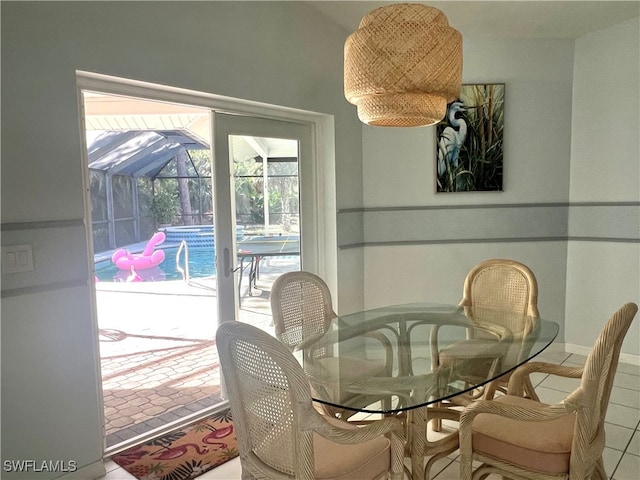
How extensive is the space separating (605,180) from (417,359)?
106 inches

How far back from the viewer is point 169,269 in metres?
8.61

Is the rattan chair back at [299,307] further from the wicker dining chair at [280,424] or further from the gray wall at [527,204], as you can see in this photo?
the gray wall at [527,204]

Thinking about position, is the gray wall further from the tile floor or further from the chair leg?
the chair leg

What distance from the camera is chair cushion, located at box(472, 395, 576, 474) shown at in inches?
62.2

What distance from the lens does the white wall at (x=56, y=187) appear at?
1828 millimetres

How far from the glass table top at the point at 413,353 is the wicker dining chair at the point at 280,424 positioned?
14cm

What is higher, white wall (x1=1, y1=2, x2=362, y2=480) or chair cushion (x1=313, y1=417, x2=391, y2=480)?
white wall (x1=1, y1=2, x2=362, y2=480)

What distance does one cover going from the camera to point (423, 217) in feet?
12.5

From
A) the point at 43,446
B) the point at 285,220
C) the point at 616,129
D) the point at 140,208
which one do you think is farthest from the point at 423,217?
the point at 140,208

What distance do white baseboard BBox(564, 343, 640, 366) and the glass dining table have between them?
176cm

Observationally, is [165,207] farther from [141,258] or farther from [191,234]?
[141,258]

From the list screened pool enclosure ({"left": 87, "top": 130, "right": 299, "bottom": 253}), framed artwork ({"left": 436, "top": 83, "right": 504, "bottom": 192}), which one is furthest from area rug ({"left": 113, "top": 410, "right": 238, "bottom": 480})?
screened pool enclosure ({"left": 87, "top": 130, "right": 299, "bottom": 253})

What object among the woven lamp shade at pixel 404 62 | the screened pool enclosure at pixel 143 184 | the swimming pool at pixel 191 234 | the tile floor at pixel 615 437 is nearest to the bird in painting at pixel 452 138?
the tile floor at pixel 615 437

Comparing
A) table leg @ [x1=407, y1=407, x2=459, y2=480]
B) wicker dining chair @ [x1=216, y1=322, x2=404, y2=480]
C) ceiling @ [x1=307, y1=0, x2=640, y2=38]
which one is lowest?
table leg @ [x1=407, y1=407, x2=459, y2=480]
